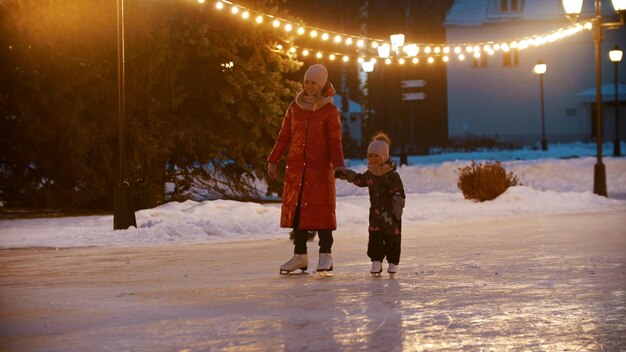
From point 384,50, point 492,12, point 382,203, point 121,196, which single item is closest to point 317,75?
point 382,203

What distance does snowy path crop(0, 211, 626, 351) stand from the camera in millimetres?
7699

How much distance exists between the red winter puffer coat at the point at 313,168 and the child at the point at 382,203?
1.14 feet

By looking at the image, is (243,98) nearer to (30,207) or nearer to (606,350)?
(30,207)

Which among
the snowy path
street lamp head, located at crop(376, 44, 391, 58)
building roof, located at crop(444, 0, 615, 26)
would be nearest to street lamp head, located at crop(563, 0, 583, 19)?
street lamp head, located at crop(376, 44, 391, 58)

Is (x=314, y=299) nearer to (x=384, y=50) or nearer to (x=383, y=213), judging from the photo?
(x=383, y=213)

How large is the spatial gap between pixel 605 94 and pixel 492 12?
8.88 metres

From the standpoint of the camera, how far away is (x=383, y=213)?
37.8 feet

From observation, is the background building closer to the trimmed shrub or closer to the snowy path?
Answer: the trimmed shrub

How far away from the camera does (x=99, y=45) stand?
23.0 metres

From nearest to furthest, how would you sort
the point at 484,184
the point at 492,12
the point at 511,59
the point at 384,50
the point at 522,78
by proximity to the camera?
the point at 484,184 → the point at 384,50 → the point at 522,78 → the point at 511,59 → the point at 492,12

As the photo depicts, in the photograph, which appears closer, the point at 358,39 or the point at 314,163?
the point at 314,163

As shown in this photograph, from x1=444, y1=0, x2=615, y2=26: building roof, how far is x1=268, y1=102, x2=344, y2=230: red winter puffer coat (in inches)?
2266

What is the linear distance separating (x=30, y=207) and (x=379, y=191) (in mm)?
15463

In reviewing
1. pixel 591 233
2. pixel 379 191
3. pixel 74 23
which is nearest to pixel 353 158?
pixel 74 23
